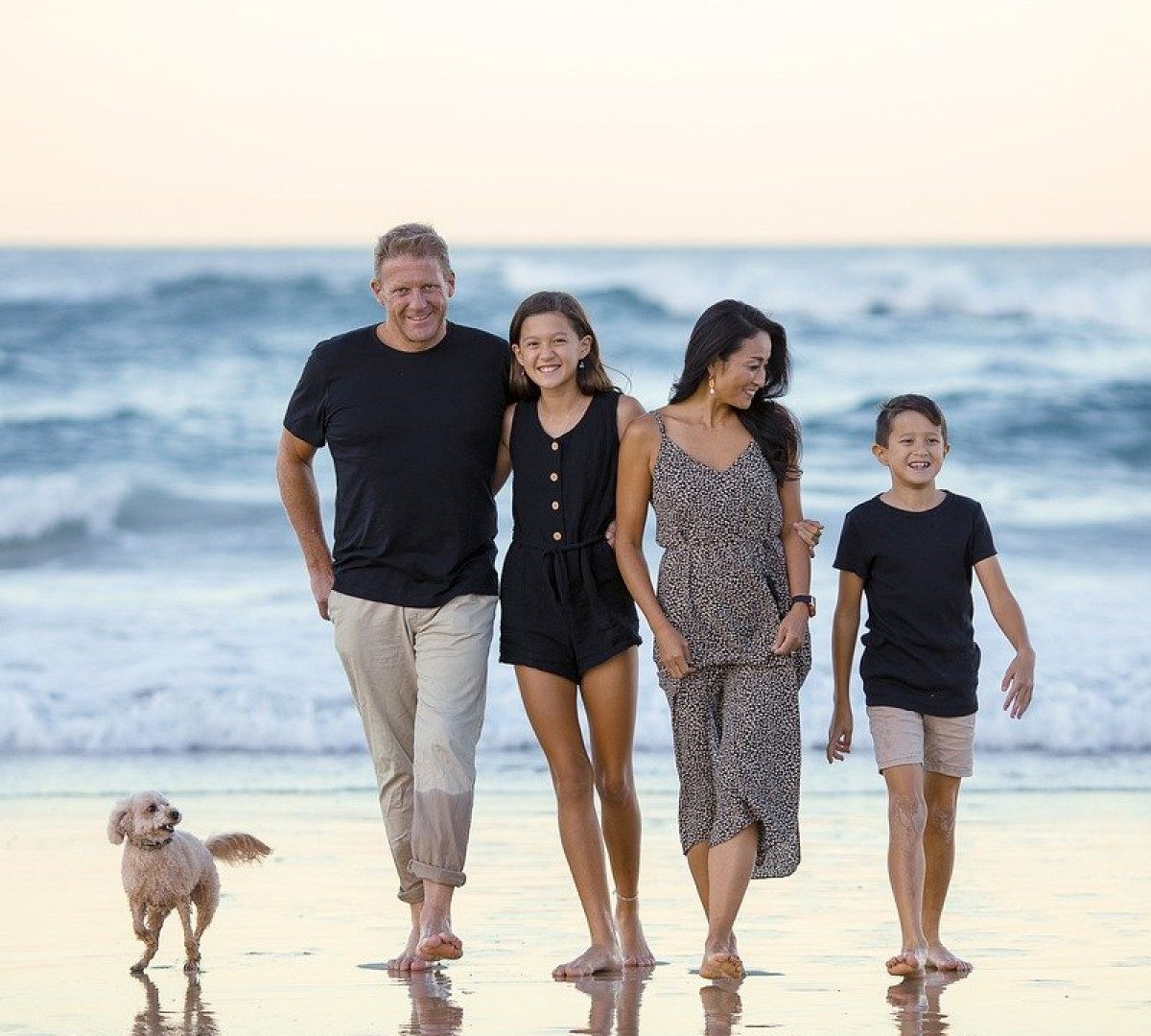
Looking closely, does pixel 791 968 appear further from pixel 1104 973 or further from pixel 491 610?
pixel 491 610

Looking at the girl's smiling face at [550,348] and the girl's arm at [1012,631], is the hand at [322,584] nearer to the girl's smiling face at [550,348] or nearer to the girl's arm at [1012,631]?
the girl's smiling face at [550,348]

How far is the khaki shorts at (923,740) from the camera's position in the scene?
5.08 meters

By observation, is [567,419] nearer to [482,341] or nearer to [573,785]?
[482,341]

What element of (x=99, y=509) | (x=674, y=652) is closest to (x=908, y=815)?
(x=674, y=652)

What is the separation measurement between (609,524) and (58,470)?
1347 centimetres

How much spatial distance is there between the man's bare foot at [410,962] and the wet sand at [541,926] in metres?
0.05

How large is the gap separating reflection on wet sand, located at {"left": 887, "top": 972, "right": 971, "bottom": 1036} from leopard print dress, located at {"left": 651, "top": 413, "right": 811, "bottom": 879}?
418 mm

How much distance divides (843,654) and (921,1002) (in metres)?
0.97

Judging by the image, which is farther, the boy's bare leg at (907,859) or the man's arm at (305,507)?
the man's arm at (305,507)

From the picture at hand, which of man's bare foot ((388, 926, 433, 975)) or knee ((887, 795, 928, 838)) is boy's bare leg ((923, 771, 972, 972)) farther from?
man's bare foot ((388, 926, 433, 975))

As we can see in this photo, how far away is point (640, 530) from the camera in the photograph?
508 centimetres

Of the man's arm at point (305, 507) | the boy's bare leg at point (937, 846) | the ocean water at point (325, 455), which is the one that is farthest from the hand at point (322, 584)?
the ocean water at point (325, 455)

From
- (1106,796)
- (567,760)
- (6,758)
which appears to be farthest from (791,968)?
(6,758)

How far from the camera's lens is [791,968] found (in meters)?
5.11
